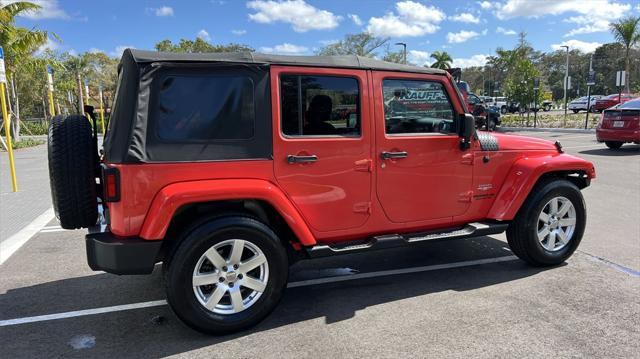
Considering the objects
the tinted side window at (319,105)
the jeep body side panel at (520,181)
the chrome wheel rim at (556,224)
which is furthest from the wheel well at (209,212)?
the chrome wheel rim at (556,224)

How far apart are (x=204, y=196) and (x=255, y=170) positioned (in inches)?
17.2

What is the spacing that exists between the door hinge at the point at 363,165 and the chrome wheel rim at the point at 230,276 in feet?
3.40

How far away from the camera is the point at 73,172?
3.47 metres

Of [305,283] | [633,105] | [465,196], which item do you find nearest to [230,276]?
[305,283]

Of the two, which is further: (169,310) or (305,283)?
(305,283)

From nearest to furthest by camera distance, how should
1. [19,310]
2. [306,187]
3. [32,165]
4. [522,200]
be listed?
[306,187]
[19,310]
[522,200]
[32,165]

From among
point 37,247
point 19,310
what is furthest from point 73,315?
point 37,247

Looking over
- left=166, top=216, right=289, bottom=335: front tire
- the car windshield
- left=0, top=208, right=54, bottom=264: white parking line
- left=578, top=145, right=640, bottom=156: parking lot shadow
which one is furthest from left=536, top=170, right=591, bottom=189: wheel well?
the car windshield

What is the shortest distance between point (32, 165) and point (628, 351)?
589 inches

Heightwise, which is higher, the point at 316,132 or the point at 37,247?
the point at 316,132

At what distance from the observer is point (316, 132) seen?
3.73 metres

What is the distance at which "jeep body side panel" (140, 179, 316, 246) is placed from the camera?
3.18m

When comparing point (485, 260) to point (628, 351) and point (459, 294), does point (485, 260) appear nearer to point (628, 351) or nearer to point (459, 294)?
point (459, 294)

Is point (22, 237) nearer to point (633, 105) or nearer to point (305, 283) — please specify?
point (305, 283)
